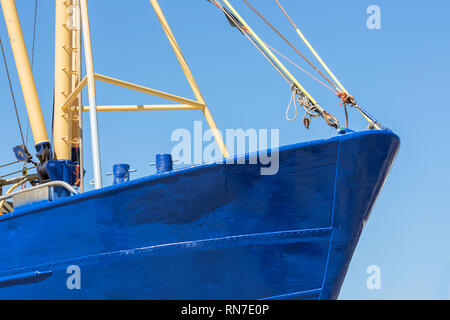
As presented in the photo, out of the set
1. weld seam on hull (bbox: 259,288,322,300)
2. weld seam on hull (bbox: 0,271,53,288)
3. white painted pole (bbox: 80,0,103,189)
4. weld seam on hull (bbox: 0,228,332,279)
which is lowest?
weld seam on hull (bbox: 259,288,322,300)

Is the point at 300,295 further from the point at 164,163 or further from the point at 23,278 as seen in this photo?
the point at 23,278

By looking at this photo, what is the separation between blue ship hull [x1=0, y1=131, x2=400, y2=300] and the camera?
9.52m

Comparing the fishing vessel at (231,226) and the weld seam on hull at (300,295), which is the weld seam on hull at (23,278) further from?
the weld seam on hull at (300,295)

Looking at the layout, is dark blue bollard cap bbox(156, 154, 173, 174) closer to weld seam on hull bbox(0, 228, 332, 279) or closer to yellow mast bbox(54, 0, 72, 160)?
weld seam on hull bbox(0, 228, 332, 279)

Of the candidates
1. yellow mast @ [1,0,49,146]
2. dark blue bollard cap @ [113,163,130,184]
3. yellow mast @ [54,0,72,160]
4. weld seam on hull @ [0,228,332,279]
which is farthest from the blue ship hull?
yellow mast @ [54,0,72,160]

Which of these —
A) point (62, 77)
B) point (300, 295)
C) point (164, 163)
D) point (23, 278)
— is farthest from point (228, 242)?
point (62, 77)

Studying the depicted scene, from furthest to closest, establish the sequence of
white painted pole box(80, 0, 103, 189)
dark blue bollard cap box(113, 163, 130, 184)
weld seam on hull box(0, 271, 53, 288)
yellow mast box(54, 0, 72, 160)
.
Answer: yellow mast box(54, 0, 72, 160), dark blue bollard cap box(113, 163, 130, 184), white painted pole box(80, 0, 103, 189), weld seam on hull box(0, 271, 53, 288)

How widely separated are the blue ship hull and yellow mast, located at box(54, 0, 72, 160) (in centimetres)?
462

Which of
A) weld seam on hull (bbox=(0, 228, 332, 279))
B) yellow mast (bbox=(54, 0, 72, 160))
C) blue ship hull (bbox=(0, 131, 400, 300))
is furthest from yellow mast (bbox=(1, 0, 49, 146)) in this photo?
weld seam on hull (bbox=(0, 228, 332, 279))

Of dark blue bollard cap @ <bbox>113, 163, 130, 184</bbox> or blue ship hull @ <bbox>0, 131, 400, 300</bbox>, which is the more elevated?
dark blue bollard cap @ <bbox>113, 163, 130, 184</bbox>

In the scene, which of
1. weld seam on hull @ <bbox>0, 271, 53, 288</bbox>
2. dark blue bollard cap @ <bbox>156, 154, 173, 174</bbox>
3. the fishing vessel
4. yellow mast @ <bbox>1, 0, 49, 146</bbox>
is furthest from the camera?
yellow mast @ <bbox>1, 0, 49, 146</bbox>

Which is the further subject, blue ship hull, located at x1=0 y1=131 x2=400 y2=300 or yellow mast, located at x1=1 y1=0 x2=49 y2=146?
yellow mast, located at x1=1 y1=0 x2=49 y2=146

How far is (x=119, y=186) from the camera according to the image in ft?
31.7
